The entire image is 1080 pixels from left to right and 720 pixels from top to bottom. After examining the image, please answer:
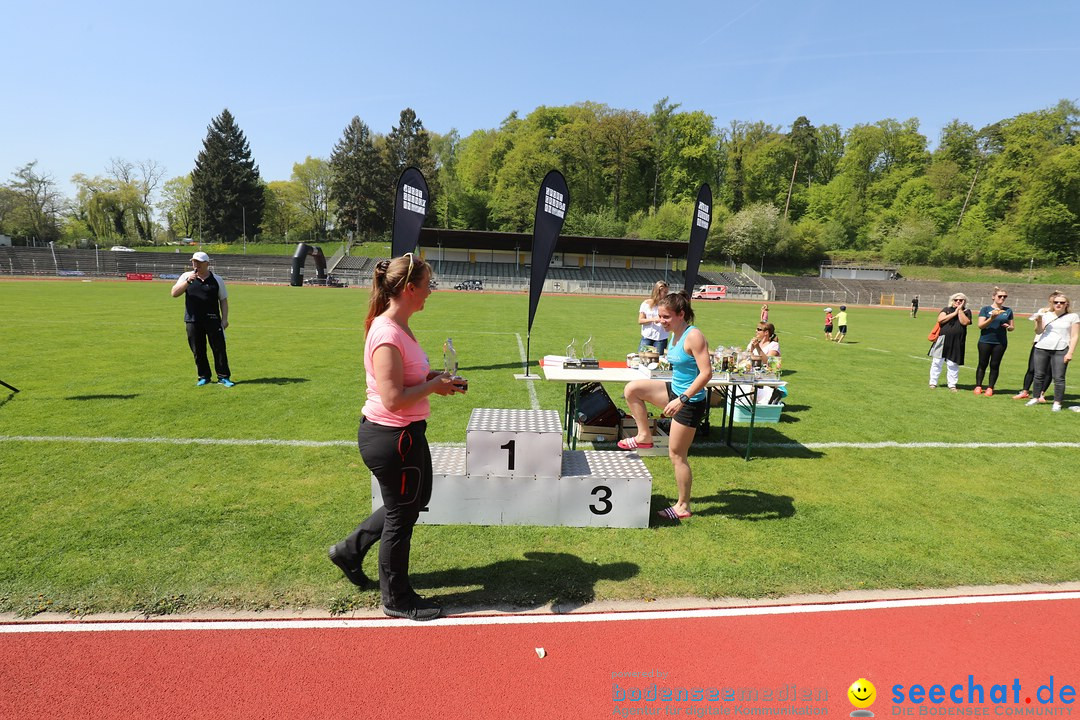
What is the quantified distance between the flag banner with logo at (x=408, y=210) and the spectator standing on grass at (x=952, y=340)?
32.2ft

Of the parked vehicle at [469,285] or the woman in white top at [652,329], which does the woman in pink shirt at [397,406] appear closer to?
the woman in white top at [652,329]

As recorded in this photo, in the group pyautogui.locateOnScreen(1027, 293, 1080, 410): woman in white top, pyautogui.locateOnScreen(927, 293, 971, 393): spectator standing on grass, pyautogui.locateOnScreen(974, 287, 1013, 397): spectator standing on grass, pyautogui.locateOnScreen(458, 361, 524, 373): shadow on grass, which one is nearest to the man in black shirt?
pyautogui.locateOnScreen(458, 361, 524, 373): shadow on grass

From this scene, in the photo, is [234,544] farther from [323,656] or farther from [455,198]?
[455,198]

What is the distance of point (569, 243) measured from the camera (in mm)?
56344

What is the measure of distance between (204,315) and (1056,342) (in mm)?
14406

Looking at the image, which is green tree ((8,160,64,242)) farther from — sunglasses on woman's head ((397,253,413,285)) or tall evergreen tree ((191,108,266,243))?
sunglasses on woman's head ((397,253,413,285))

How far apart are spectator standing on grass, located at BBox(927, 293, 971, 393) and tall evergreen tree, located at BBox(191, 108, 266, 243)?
78.3 metres

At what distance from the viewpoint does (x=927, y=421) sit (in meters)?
8.59

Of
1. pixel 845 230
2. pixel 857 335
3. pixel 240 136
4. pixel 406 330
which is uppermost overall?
pixel 240 136

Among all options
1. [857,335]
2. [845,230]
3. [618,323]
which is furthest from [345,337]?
[845,230]

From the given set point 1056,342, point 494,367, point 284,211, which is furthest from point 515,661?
point 284,211

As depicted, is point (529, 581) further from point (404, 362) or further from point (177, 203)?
point (177, 203)

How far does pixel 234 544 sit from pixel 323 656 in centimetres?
159

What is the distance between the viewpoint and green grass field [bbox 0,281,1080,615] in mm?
3711
